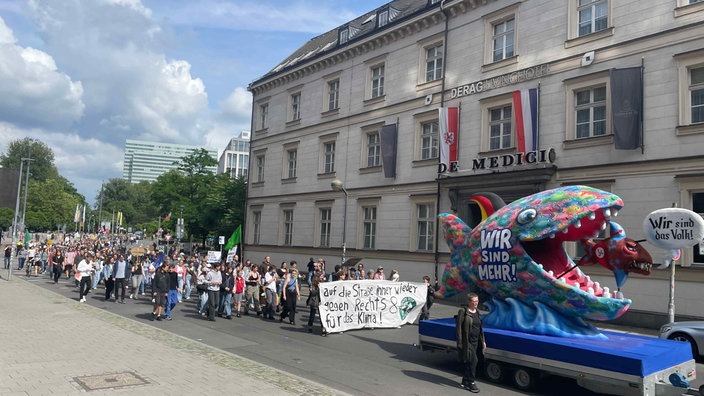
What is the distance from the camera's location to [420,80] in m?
25.2

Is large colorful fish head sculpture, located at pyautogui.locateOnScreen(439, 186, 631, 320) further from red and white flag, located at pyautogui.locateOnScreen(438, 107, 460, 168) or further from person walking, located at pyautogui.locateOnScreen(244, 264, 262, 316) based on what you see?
red and white flag, located at pyautogui.locateOnScreen(438, 107, 460, 168)

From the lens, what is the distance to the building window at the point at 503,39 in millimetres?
21594

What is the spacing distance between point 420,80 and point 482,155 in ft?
17.9

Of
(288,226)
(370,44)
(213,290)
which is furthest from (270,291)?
(288,226)

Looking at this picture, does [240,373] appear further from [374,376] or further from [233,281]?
[233,281]

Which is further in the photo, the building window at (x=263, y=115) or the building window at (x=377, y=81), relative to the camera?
the building window at (x=263, y=115)

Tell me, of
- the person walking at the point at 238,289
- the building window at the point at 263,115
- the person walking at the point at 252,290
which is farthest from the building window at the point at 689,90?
the building window at the point at 263,115

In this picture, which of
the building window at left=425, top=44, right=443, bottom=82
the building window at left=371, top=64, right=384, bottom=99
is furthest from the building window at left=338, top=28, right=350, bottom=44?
the building window at left=425, top=44, right=443, bottom=82

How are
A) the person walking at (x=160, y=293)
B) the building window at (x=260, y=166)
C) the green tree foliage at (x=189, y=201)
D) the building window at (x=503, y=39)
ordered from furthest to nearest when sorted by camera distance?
1. the green tree foliage at (x=189, y=201)
2. the building window at (x=260, y=166)
3. the building window at (x=503, y=39)
4. the person walking at (x=160, y=293)

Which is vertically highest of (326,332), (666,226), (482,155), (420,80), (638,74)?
(420,80)

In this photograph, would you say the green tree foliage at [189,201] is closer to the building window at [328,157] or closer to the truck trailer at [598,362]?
the building window at [328,157]

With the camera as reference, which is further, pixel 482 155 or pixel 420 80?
pixel 420 80

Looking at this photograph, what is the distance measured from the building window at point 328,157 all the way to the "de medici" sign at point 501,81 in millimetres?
8905

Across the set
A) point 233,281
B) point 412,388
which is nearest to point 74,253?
point 233,281
